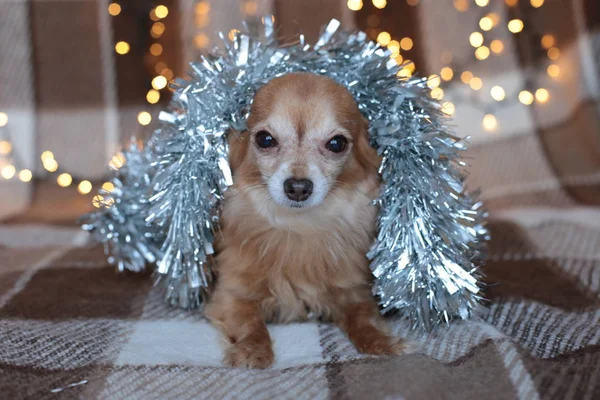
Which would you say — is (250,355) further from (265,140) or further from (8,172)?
(8,172)

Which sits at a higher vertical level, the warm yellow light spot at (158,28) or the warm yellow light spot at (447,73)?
the warm yellow light spot at (158,28)

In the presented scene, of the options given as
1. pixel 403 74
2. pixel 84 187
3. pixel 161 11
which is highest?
pixel 161 11

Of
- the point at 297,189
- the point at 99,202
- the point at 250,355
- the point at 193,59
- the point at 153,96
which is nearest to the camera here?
the point at 250,355

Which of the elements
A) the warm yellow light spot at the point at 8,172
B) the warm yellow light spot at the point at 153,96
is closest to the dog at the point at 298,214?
the warm yellow light spot at the point at 153,96

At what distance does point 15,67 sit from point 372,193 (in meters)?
1.77

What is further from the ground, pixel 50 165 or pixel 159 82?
pixel 159 82

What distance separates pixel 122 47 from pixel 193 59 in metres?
0.31

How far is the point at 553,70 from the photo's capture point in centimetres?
246

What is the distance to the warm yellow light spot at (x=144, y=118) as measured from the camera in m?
2.26

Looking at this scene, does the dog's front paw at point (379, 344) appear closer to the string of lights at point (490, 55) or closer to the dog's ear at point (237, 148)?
the dog's ear at point (237, 148)

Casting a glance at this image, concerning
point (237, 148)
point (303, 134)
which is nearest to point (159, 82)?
point (237, 148)

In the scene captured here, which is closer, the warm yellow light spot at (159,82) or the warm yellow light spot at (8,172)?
the warm yellow light spot at (159,82)

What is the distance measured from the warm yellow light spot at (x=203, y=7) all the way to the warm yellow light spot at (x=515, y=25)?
114 centimetres

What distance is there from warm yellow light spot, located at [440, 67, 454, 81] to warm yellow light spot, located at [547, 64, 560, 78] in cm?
36
